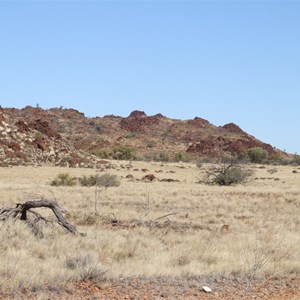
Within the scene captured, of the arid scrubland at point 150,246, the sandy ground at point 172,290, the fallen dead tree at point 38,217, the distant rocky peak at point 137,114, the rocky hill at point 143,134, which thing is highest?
the distant rocky peak at point 137,114

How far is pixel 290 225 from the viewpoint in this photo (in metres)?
15.6

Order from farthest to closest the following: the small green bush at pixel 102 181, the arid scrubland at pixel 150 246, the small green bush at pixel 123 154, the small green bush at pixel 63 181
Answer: the small green bush at pixel 123 154 → the small green bush at pixel 63 181 → the small green bush at pixel 102 181 → the arid scrubland at pixel 150 246

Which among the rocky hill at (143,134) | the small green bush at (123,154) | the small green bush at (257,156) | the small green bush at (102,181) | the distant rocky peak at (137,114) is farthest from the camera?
the distant rocky peak at (137,114)

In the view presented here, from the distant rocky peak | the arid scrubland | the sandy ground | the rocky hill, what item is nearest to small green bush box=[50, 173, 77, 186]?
the arid scrubland

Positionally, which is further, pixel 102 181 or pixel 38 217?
pixel 102 181

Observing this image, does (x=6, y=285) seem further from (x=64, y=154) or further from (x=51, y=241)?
(x=64, y=154)

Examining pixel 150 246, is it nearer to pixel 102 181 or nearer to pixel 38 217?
pixel 38 217

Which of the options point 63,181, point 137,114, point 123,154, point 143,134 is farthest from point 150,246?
point 137,114

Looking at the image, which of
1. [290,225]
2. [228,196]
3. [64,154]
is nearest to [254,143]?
[64,154]

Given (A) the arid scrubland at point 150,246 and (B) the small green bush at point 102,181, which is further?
(B) the small green bush at point 102,181

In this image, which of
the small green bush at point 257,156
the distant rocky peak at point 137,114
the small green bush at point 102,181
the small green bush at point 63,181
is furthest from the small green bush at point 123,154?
the distant rocky peak at point 137,114

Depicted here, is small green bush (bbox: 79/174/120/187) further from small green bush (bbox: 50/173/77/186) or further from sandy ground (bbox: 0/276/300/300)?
sandy ground (bbox: 0/276/300/300)

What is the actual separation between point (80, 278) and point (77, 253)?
4.70 ft

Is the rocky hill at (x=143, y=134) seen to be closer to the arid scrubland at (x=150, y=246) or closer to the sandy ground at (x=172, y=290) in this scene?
the arid scrubland at (x=150, y=246)
